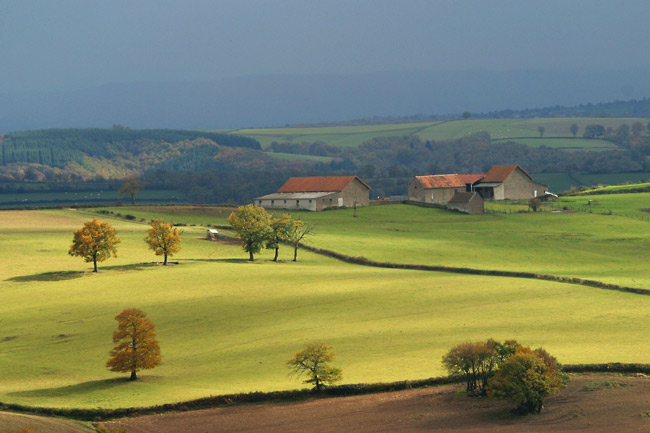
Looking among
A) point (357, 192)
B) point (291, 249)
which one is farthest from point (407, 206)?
point (291, 249)

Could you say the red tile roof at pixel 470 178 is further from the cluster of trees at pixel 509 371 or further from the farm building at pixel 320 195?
the cluster of trees at pixel 509 371

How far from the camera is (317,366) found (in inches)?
1868

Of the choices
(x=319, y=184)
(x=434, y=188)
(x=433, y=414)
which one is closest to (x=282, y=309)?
(x=433, y=414)

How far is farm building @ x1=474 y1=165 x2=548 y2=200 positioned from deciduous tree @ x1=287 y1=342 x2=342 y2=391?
11578 cm

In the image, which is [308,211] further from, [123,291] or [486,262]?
[123,291]

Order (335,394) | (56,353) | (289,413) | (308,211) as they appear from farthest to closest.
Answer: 1. (308,211)
2. (56,353)
3. (335,394)
4. (289,413)

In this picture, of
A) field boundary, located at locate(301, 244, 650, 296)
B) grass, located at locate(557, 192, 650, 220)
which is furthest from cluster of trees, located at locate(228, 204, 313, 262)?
grass, located at locate(557, 192, 650, 220)

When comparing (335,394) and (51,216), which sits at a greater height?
(51,216)

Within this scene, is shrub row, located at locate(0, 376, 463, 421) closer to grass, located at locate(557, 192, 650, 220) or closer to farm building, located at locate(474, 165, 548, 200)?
grass, located at locate(557, 192, 650, 220)

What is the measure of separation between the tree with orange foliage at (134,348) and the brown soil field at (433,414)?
8529 millimetres

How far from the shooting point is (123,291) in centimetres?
7350

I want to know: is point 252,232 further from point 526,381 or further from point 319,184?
point 526,381

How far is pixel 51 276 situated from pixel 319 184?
2994 inches

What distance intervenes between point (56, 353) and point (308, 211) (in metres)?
87.5
